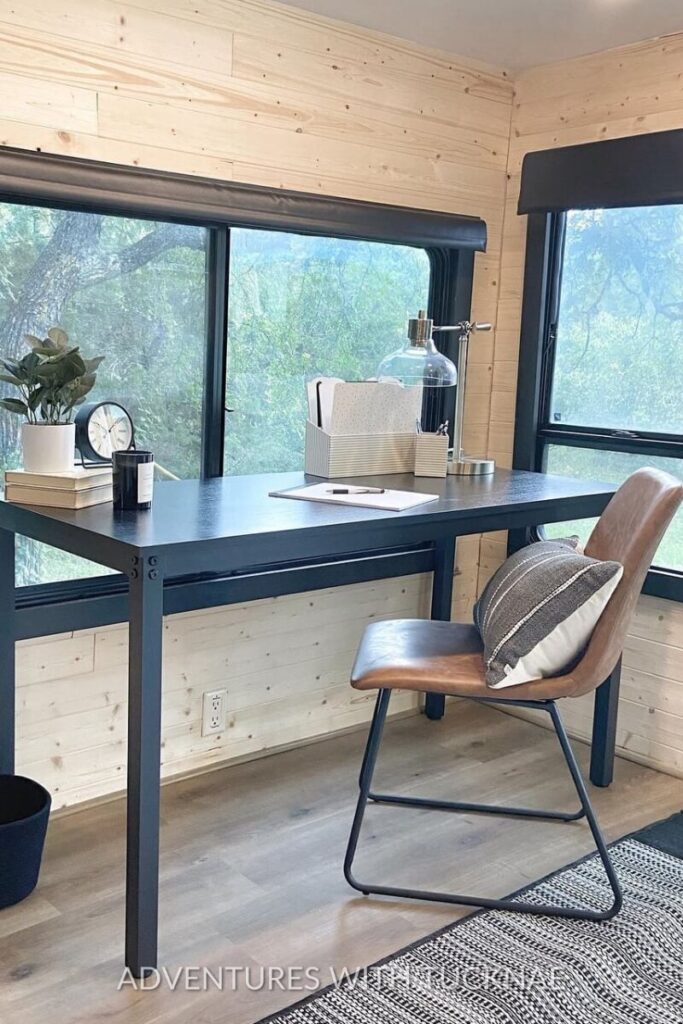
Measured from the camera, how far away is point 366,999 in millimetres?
1862

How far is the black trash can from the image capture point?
2.04 meters

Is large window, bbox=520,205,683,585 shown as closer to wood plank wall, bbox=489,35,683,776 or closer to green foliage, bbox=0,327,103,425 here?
wood plank wall, bbox=489,35,683,776

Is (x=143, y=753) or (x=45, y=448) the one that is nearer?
(x=143, y=753)

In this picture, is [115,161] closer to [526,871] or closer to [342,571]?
[342,571]

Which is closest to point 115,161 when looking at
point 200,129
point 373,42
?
point 200,129

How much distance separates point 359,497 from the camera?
233cm

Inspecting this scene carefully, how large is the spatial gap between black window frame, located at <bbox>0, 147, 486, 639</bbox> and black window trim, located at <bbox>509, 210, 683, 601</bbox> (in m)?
0.18

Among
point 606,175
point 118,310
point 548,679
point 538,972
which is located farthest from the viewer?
point 606,175

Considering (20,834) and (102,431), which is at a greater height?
(102,431)

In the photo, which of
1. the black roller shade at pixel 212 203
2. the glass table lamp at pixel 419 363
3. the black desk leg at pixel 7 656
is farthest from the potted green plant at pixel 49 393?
the glass table lamp at pixel 419 363

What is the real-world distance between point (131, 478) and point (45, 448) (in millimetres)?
187

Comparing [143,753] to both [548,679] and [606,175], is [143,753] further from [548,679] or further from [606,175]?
[606,175]

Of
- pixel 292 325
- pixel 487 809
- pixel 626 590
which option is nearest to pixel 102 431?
pixel 292 325

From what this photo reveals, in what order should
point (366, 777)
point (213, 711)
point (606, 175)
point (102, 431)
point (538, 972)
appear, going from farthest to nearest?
point (606, 175)
point (213, 711)
point (102, 431)
point (366, 777)
point (538, 972)
